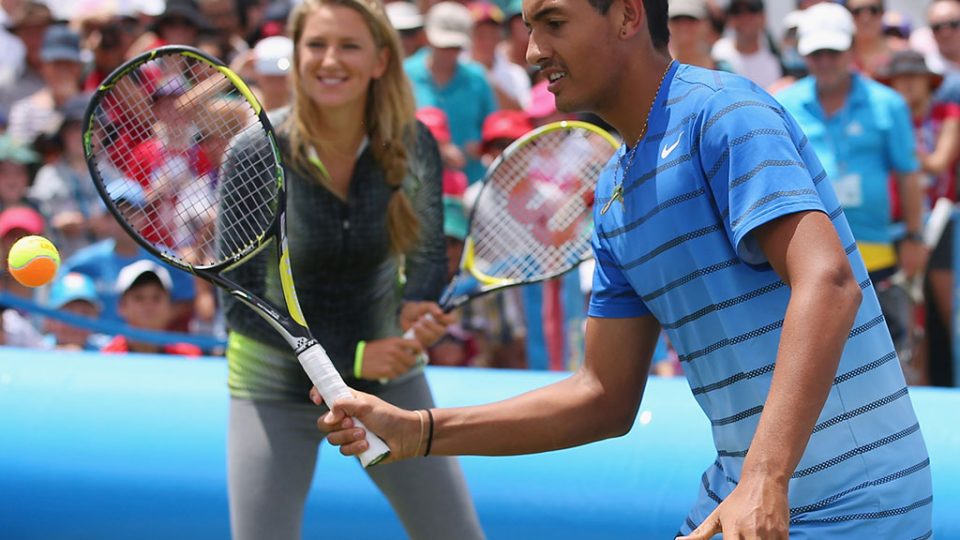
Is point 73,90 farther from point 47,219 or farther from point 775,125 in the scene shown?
point 775,125

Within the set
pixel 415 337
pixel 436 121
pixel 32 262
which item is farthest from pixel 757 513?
pixel 436 121

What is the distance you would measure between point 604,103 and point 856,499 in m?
0.82

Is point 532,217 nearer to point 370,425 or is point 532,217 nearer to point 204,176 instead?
point 204,176

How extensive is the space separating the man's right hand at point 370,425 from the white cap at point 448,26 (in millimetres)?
5021

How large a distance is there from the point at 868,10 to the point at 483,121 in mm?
2224

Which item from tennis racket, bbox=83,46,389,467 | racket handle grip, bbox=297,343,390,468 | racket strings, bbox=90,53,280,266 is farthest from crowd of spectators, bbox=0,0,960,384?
racket handle grip, bbox=297,343,390,468

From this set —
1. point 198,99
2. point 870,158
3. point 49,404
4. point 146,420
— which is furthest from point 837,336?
point 870,158

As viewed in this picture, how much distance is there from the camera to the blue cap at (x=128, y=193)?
371cm

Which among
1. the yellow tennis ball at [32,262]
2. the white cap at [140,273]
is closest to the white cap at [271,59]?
the white cap at [140,273]

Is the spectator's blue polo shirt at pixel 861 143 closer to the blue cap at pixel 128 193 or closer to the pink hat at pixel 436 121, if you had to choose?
the pink hat at pixel 436 121

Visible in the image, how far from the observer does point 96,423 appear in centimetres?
492

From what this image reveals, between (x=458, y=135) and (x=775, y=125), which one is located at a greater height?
(x=458, y=135)

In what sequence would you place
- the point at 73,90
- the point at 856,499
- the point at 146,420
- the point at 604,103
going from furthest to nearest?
the point at 73,90, the point at 146,420, the point at 604,103, the point at 856,499

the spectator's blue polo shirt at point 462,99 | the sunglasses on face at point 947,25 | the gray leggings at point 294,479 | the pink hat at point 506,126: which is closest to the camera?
the gray leggings at point 294,479
